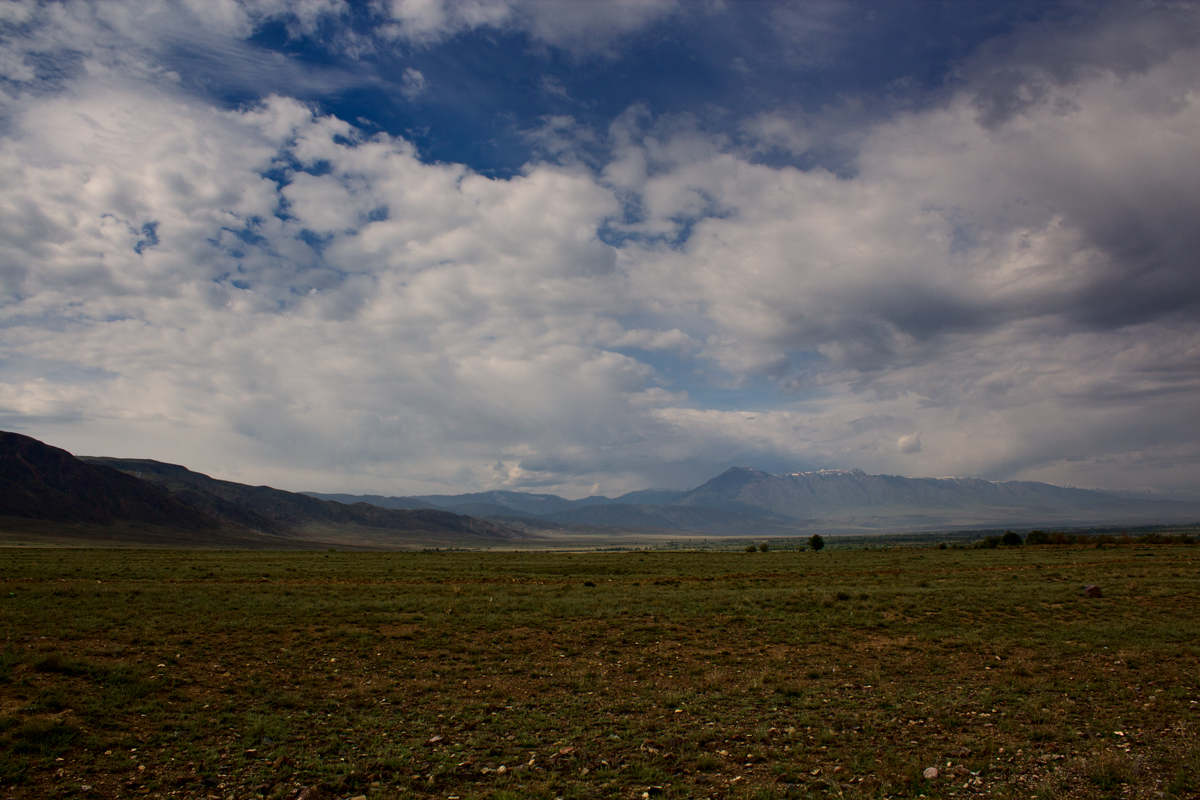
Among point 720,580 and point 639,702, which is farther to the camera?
point 720,580

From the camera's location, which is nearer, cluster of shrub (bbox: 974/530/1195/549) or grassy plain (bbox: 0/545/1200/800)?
grassy plain (bbox: 0/545/1200/800)

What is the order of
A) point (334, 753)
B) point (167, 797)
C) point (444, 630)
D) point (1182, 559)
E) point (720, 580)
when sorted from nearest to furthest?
point (167, 797), point (334, 753), point (444, 630), point (720, 580), point (1182, 559)

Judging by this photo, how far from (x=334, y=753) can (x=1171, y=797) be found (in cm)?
1467

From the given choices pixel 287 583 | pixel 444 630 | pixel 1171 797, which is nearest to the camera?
pixel 1171 797

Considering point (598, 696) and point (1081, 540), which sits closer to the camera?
point (598, 696)

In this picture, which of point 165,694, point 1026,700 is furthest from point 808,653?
point 165,694

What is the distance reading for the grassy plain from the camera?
10.2 meters

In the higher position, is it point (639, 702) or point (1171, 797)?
point (1171, 797)

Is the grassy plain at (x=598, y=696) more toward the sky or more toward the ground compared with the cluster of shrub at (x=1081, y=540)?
more toward the sky

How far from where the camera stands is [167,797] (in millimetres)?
9672

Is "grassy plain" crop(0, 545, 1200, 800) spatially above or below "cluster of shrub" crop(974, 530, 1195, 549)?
above

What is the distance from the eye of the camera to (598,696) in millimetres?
15320

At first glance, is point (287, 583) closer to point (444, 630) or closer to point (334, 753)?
point (444, 630)

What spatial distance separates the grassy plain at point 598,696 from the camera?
33.6 ft
